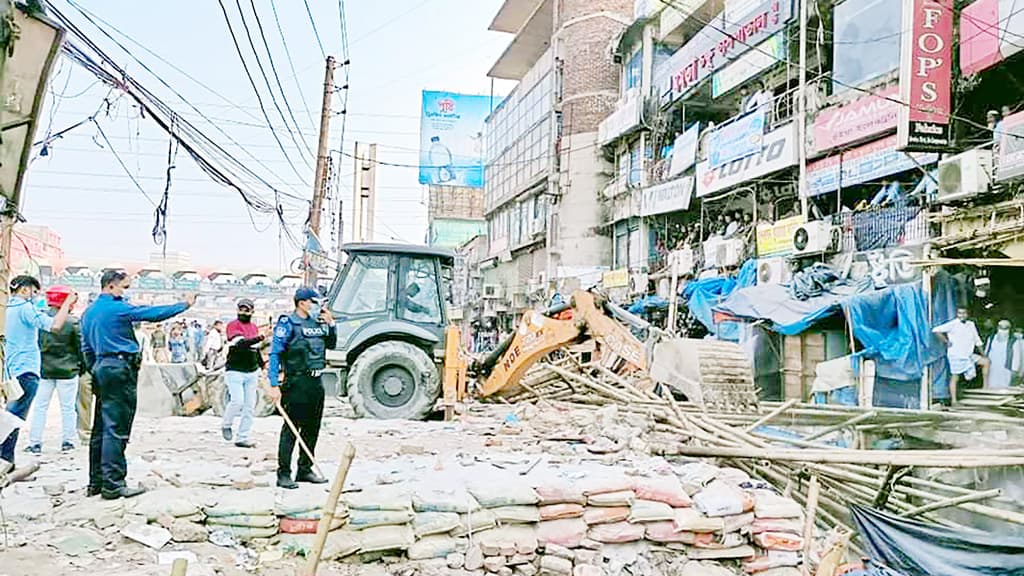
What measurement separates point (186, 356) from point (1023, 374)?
56.4 feet

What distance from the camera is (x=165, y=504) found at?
16.2ft

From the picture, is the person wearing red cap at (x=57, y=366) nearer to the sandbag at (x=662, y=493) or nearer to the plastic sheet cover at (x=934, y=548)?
the sandbag at (x=662, y=493)

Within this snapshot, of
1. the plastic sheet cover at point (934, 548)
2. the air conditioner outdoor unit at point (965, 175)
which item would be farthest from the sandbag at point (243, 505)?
the air conditioner outdoor unit at point (965, 175)

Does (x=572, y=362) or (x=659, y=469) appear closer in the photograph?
(x=659, y=469)

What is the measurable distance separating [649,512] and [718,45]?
1579 cm

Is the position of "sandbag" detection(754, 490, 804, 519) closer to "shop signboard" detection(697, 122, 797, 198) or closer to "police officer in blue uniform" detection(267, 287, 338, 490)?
"police officer in blue uniform" detection(267, 287, 338, 490)

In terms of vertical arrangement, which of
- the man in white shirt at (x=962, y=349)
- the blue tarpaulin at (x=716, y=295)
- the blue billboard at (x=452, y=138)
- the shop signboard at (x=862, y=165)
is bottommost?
the man in white shirt at (x=962, y=349)

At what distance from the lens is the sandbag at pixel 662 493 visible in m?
5.73

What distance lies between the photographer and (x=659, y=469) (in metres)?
6.41

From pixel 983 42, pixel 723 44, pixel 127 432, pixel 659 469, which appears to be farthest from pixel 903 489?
pixel 723 44

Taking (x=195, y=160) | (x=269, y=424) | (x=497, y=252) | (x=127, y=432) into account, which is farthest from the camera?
(x=497, y=252)

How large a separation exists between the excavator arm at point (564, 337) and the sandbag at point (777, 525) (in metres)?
3.58

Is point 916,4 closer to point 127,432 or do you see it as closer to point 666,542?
point 666,542

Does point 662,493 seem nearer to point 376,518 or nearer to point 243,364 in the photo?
point 376,518
